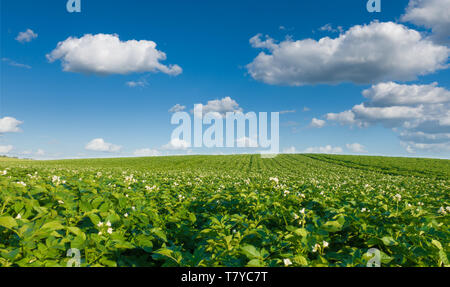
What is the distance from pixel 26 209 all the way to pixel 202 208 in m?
3.43

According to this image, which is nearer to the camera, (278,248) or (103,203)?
(278,248)

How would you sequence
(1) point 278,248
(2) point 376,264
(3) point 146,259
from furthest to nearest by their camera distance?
(3) point 146,259
(1) point 278,248
(2) point 376,264

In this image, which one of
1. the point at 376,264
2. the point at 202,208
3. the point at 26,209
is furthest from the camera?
the point at 202,208

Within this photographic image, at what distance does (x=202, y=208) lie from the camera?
5.80 meters
